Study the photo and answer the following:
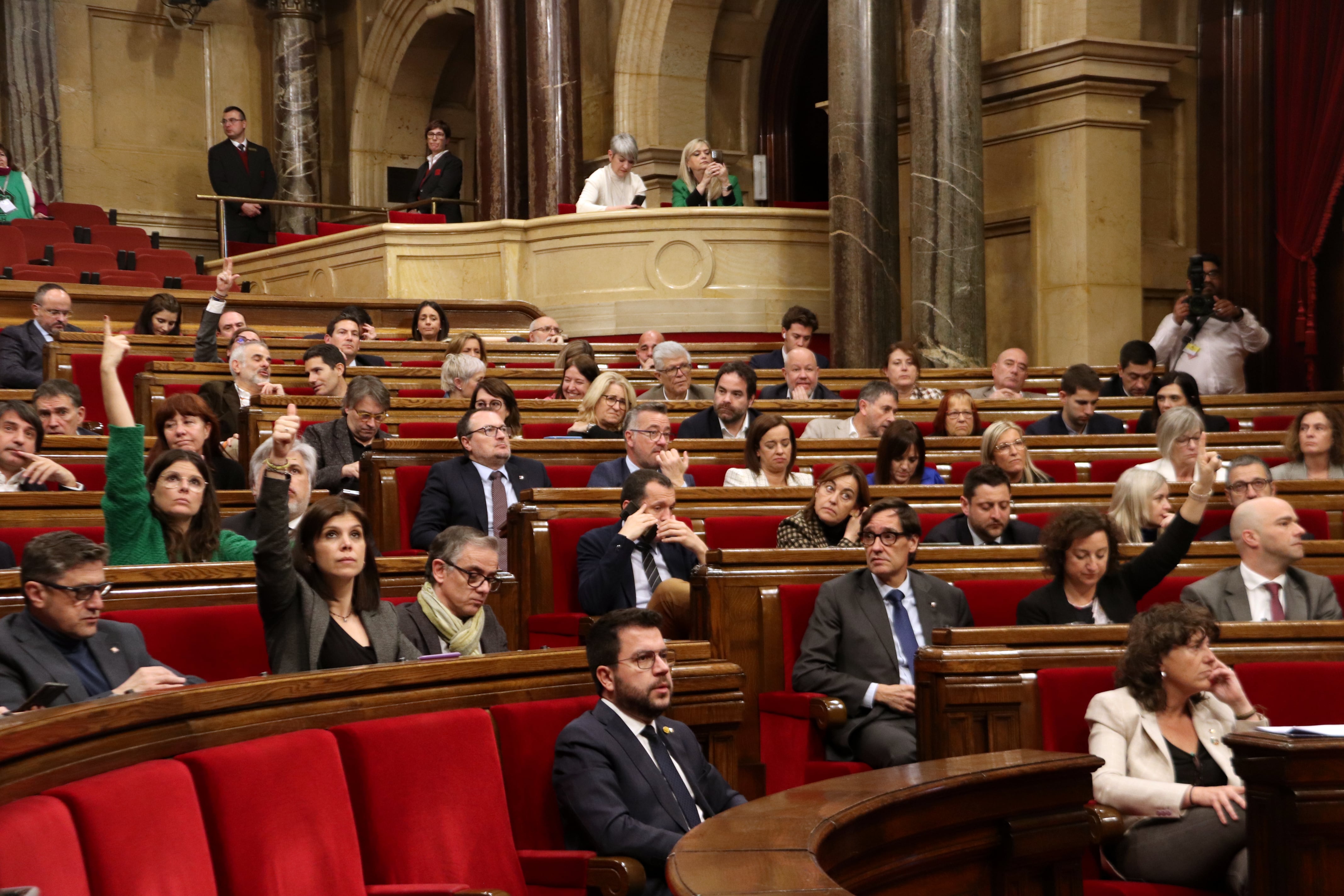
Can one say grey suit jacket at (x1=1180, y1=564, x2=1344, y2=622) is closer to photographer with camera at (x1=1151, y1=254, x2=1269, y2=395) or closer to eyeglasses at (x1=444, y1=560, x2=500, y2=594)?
eyeglasses at (x1=444, y1=560, x2=500, y2=594)

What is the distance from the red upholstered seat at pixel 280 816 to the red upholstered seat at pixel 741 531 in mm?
2011

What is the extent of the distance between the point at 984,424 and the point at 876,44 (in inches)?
115

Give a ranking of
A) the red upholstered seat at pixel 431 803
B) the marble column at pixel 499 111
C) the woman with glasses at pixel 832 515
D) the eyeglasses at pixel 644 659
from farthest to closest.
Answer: the marble column at pixel 499 111 → the woman with glasses at pixel 832 515 → the eyeglasses at pixel 644 659 → the red upholstered seat at pixel 431 803

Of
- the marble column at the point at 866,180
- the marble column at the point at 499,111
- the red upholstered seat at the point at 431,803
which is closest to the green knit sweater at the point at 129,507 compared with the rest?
the red upholstered seat at the point at 431,803

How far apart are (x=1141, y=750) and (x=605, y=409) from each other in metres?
2.59

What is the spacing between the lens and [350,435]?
467cm

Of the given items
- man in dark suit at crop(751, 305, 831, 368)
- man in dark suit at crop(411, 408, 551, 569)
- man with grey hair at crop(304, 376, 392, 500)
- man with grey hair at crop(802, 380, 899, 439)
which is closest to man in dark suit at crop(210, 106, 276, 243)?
man in dark suit at crop(751, 305, 831, 368)

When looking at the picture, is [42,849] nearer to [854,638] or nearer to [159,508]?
[159,508]

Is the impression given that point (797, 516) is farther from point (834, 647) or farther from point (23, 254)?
point (23, 254)

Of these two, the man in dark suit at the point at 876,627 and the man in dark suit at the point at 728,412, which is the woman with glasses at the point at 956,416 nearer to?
the man in dark suit at the point at 728,412

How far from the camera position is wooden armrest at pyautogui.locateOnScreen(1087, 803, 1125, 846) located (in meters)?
2.51

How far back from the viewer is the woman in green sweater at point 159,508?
3.11m

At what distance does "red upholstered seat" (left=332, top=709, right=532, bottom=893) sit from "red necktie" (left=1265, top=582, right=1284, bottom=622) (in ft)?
6.21

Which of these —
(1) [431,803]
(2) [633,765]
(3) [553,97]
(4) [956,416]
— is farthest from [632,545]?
(3) [553,97]
